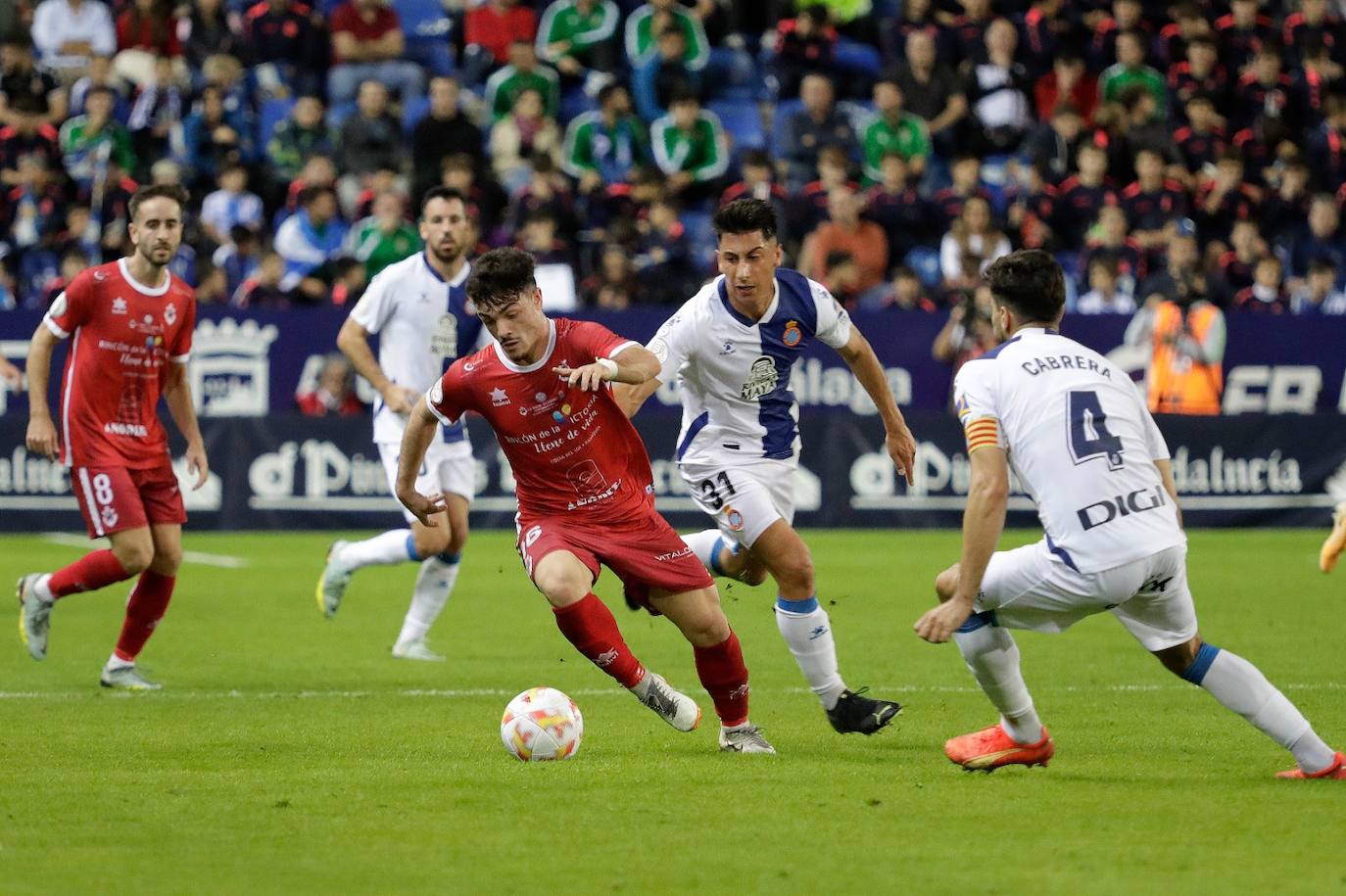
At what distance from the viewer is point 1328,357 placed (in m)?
19.1

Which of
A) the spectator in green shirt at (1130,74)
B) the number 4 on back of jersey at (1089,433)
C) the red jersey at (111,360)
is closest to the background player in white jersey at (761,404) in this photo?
the number 4 on back of jersey at (1089,433)

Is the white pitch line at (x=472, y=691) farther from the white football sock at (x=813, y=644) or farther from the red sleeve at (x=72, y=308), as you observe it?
the red sleeve at (x=72, y=308)

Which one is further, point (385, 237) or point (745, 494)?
point (385, 237)

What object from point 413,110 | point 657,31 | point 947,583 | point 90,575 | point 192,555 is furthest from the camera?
point 413,110

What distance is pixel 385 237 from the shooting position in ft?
63.3

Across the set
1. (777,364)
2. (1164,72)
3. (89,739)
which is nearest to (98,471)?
(89,739)

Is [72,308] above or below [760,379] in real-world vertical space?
above

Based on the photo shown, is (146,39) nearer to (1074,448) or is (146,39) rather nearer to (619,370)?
(619,370)

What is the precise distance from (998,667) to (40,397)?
5.09 m

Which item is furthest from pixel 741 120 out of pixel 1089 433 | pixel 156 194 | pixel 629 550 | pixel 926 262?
pixel 1089 433

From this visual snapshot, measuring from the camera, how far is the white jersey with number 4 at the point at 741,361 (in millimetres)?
8398

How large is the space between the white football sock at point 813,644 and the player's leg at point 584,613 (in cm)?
64

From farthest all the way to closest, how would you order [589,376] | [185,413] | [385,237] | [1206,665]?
[385,237]
[185,413]
[589,376]
[1206,665]

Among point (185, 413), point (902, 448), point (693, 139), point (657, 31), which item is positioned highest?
point (657, 31)
